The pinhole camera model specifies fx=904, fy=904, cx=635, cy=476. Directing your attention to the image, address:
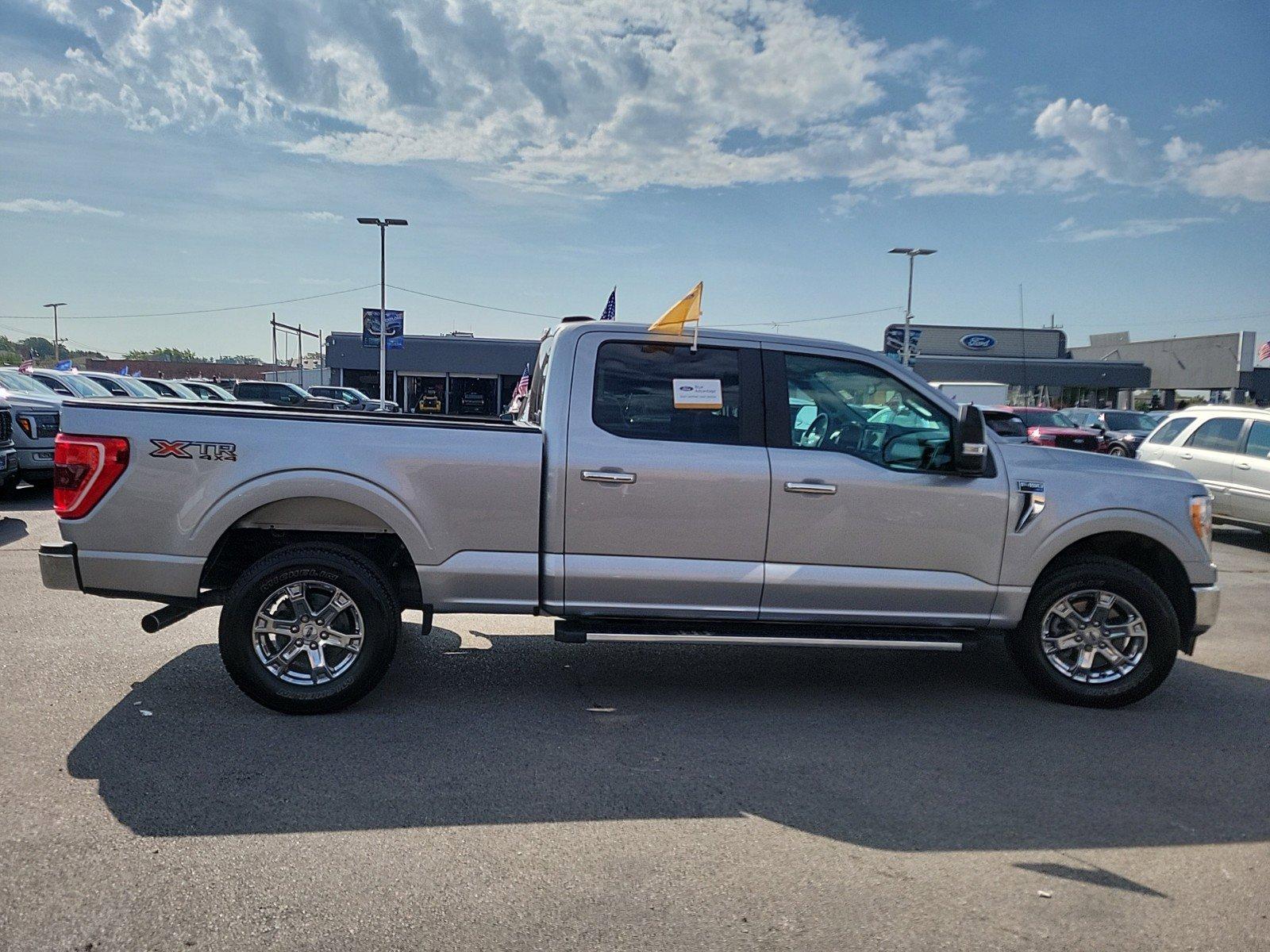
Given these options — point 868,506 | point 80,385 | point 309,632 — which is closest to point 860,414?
point 868,506

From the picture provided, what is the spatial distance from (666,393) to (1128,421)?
25.3 meters

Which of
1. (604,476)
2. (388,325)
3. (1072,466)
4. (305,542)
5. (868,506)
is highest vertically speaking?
(388,325)

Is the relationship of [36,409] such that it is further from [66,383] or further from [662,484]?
[662,484]

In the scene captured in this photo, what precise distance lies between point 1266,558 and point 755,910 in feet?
34.8

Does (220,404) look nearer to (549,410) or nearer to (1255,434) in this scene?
(549,410)

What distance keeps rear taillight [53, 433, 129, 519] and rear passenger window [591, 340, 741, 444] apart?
7.90 ft

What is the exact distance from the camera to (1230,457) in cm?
1123

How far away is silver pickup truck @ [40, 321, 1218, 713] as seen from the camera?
180 inches

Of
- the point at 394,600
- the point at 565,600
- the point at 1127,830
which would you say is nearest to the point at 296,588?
the point at 394,600

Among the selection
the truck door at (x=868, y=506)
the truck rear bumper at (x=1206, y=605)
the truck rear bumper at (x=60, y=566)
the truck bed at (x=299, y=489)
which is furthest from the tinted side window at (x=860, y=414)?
the truck rear bumper at (x=60, y=566)

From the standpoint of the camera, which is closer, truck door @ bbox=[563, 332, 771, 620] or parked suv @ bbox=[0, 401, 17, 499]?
truck door @ bbox=[563, 332, 771, 620]

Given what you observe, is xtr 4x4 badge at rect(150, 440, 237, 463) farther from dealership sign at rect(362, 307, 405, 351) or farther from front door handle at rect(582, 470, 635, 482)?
dealership sign at rect(362, 307, 405, 351)

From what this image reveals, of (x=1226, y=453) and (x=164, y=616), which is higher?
(x=1226, y=453)

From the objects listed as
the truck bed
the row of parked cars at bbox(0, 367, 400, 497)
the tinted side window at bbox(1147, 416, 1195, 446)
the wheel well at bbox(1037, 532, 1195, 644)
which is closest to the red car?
the tinted side window at bbox(1147, 416, 1195, 446)
